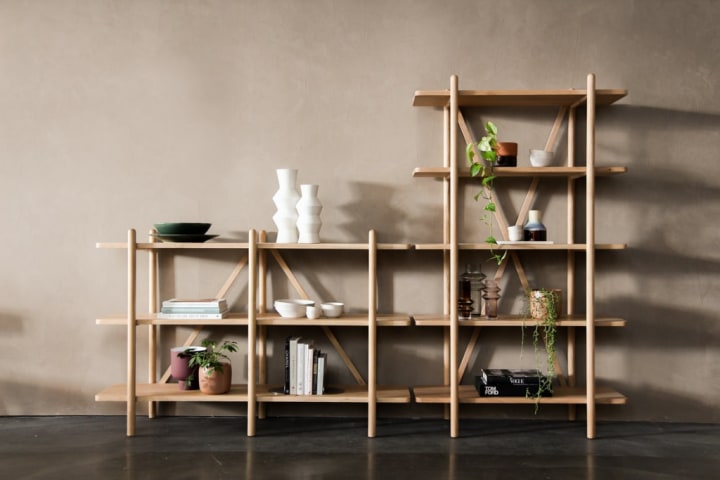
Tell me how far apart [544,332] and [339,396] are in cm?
130

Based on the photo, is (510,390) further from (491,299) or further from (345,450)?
(345,450)

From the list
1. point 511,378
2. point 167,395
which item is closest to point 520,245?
point 511,378

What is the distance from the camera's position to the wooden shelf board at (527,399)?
147 inches

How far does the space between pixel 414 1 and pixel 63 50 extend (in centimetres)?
217

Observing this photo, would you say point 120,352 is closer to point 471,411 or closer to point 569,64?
point 471,411

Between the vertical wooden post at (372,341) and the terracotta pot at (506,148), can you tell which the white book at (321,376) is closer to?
the vertical wooden post at (372,341)

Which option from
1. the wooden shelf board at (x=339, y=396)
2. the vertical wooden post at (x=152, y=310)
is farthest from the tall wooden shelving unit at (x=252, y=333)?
the vertical wooden post at (x=152, y=310)

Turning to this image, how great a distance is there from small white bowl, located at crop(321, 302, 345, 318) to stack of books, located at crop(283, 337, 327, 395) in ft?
0.69

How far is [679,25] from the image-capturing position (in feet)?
13.5

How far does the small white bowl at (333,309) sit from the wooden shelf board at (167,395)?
0.65m

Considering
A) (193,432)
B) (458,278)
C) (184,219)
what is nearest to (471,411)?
(458,278)

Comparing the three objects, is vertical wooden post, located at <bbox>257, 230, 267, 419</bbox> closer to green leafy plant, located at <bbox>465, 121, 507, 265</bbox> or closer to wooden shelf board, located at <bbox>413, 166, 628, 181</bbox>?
wooden shelf board, located at <bbox>413, 166, 628, 181</bbox>

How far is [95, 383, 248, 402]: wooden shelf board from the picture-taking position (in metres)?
3.75

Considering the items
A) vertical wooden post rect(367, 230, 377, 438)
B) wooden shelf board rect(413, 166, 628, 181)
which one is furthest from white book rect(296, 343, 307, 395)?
wooden shelf board rect(413, 166, 628, 181)
